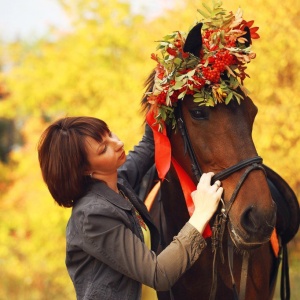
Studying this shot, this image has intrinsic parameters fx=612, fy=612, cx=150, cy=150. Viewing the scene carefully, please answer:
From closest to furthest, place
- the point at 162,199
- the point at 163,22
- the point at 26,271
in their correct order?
the point at 162,199
the point at 163,22
the point at 26,271

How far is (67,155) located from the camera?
263 centimetres

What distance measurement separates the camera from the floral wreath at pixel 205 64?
2898 millimetres

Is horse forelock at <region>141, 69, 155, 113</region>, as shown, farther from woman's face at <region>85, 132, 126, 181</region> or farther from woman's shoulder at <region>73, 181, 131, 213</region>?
woman's shoulder at <region>73, 181, 131, 213</region>

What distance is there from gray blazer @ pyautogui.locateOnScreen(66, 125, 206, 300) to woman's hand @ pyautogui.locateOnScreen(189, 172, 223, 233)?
0.04m

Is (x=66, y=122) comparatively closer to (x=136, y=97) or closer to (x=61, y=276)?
(x=136, y=97)

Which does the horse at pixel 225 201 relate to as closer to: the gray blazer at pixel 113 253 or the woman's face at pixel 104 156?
the gray blazer at pixel 113 253

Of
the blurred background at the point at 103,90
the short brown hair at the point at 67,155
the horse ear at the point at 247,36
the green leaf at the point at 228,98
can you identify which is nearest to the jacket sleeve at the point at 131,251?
the short brown hair at the point at 67,155

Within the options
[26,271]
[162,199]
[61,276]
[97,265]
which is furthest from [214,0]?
[26,271]

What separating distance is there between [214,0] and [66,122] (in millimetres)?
1055

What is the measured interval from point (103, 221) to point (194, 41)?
3.27ft

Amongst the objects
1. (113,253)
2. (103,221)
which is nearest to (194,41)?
(103,221)

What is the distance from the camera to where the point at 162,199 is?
11.6 ft

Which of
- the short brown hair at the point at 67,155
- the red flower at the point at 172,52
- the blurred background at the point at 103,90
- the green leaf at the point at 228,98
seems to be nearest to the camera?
the short brown hair at the point at 67,155

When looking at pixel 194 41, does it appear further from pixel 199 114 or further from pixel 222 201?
pixel 222 201
